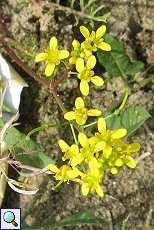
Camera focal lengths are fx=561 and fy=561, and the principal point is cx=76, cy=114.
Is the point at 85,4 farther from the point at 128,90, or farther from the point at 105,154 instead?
the point at 105,154

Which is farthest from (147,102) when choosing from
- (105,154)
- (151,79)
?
(105,154)

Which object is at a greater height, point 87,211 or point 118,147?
point 118,147

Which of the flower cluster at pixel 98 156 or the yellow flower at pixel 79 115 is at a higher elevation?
the yellow flower at pixel 79 115

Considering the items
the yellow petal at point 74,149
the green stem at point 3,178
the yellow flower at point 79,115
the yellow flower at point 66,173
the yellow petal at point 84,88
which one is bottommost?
the green stem at point 3,178

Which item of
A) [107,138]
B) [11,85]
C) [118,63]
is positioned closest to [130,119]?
[118,63]

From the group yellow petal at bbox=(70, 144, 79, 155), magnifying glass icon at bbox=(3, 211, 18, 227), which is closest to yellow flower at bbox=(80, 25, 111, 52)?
yellow petal at bbox=(70, 144, 79, 155)

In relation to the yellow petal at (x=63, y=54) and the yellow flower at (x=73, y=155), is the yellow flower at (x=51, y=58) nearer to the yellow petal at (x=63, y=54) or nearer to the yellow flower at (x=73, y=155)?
the yellow petal at (x=63, y=54)

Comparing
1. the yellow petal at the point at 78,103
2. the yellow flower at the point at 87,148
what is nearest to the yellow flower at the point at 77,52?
the yellow petal at the point at 78,103

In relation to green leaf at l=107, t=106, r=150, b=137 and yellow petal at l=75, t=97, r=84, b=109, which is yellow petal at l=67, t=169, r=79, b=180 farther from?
green leaf at l=107, t=106, r=150, b=137
